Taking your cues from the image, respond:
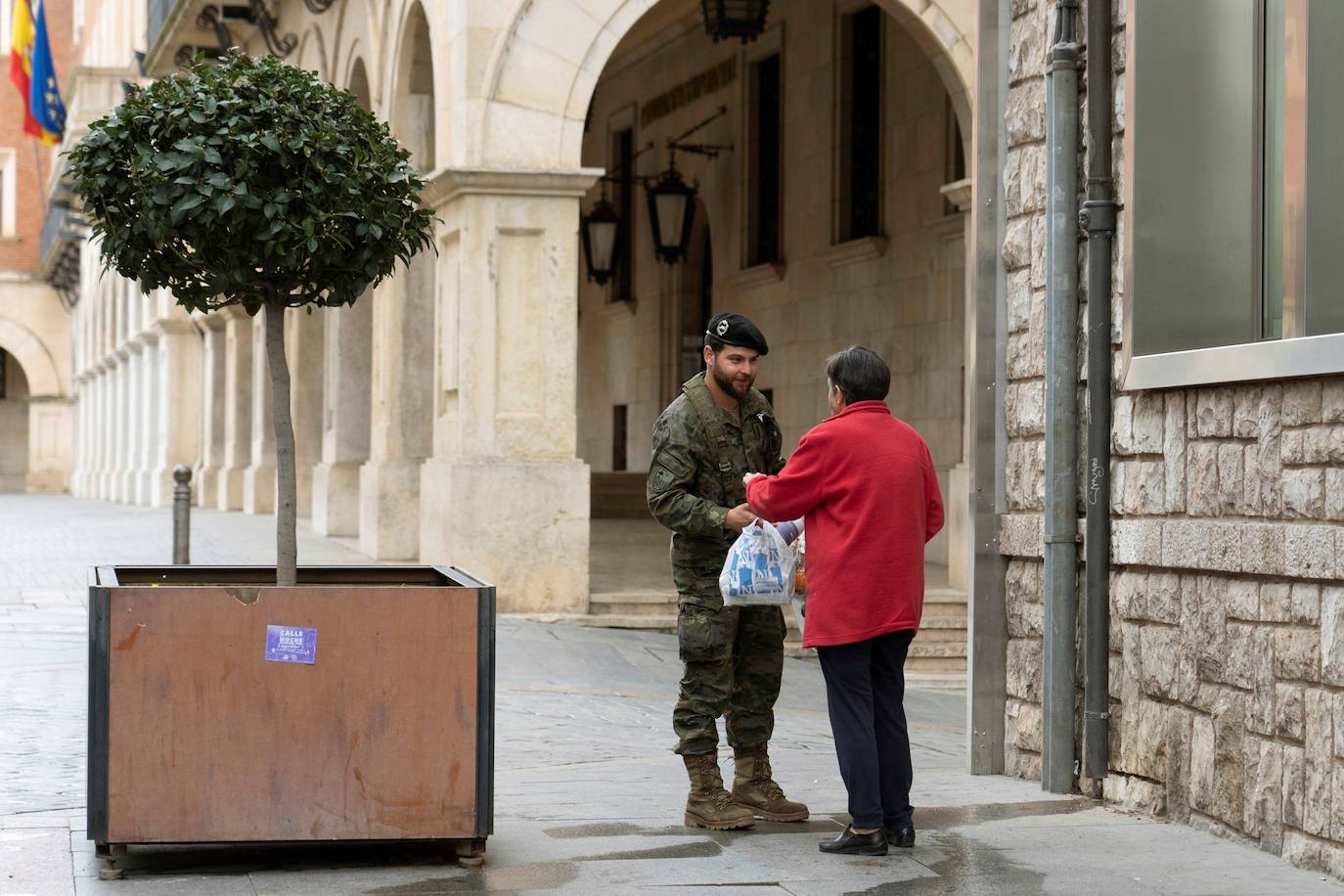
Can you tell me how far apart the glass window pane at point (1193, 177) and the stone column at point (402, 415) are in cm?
1117

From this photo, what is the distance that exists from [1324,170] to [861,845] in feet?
8.56

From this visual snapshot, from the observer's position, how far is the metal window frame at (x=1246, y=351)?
6004mm

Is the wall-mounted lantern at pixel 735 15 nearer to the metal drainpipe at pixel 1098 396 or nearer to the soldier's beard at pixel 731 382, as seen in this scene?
the metal drainpipe at pixel 1098 396

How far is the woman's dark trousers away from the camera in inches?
248

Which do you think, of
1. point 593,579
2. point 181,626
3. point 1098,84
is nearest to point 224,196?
point 181,626

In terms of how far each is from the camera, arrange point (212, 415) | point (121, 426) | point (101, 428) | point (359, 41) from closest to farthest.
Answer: point (359, 41) < point (212, 415) < point (121, 426) < point (101, 428)

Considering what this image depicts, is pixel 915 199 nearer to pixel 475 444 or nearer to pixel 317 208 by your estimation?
pixel 475 444

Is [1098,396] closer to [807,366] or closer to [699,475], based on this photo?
[699,475]

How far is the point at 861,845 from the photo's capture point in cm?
629

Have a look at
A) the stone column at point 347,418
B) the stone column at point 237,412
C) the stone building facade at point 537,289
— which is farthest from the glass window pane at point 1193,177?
the stone column at point 237,412

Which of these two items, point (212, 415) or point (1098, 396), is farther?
point (212, 415)

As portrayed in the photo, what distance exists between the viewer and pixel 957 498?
16.0 metres

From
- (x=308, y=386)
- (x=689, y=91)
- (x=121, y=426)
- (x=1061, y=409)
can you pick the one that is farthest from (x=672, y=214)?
(x=121, y=426)

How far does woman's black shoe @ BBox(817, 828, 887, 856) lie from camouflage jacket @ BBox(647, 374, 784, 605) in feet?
3.06
